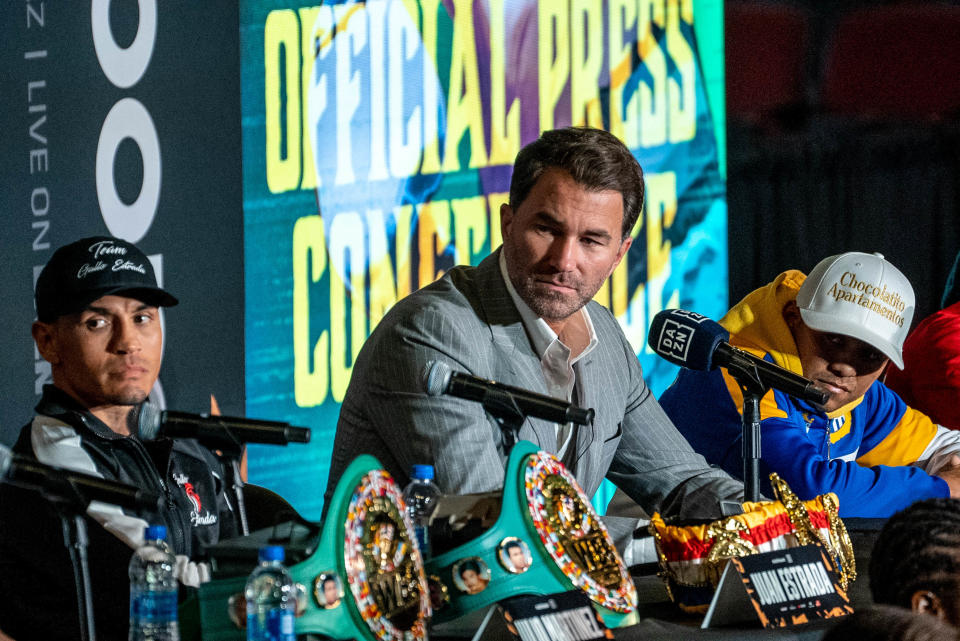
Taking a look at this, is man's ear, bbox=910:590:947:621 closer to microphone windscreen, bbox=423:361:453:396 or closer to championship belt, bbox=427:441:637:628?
championship belt, bbox=427:441:637:628

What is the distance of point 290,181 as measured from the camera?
3.99 meters

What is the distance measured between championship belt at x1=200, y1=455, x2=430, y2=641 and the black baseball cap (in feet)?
2.34

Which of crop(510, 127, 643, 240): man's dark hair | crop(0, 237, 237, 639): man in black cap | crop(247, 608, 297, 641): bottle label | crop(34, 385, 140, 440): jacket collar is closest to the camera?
crop(247, 608, 297, 641): bottle label

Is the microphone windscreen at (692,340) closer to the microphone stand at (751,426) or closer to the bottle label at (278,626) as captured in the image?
the microphone stand at (751,426)

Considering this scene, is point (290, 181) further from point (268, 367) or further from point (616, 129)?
point (616, 129)

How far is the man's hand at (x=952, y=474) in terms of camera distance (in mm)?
2742

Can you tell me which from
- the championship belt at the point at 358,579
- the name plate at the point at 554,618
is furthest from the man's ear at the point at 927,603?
the championship belt at the point at 358,579

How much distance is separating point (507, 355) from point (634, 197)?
37 centimetres

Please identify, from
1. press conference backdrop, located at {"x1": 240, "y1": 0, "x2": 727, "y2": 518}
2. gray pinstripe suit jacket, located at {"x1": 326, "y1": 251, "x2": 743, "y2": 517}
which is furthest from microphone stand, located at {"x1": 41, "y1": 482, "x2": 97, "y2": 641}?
press conference backdrop, located at {"x1": 240, "y1": 0, "x2": 727, "y2": 518}

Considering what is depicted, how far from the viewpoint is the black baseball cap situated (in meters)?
1.97

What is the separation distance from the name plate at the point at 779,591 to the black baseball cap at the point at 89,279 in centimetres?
99

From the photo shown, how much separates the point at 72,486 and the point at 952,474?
7.04 feet

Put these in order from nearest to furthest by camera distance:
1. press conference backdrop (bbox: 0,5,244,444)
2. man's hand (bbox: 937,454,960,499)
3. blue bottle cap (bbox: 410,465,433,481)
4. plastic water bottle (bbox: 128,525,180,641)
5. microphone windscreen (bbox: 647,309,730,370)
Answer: plastic water bottle (bbox: 128,525,180,641), blue bottle cap (bbox: 410,465,433,481), microphone windscreen (bbox: 647,309,730,370), man's hand (bbox: 937,454,960,499), press conference backdrop (bbox: 0,5,244,444)

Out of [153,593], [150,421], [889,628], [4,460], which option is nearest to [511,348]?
[150,421]
